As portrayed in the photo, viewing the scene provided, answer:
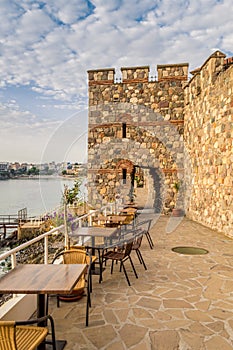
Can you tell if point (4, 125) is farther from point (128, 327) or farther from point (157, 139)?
point (128, 327)

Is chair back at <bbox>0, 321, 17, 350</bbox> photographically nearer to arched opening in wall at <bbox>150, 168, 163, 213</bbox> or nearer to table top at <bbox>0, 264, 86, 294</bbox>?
table top at <bbox>0, 264, 86, 294</bbox>

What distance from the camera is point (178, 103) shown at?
11727mm

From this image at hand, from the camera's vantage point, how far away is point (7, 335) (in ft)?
5.66

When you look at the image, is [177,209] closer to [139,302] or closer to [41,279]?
[139,302]

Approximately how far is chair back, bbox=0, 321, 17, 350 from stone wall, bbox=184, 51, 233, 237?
22.6ft

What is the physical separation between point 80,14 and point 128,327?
7811 mm

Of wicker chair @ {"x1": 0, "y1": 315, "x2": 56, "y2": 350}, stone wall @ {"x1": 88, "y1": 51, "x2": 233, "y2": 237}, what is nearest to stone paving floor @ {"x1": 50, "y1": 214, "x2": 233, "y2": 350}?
wicker chair @ {"x1": 0, "y1": 315, "x2": 56, "y2": 350}

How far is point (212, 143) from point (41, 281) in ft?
24.8

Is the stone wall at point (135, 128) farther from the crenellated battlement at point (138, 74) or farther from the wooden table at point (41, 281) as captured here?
the wooden table at point (41, 281)

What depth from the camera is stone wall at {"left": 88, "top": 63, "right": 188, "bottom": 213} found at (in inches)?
463

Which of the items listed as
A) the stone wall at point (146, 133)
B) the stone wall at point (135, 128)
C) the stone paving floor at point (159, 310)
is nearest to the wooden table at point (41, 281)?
the stone paving floor at point (159, 310)

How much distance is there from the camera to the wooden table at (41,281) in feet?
7.59

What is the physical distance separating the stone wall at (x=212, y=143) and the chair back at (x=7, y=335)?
6.88 metres

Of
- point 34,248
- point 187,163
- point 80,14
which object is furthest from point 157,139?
point 34,248
